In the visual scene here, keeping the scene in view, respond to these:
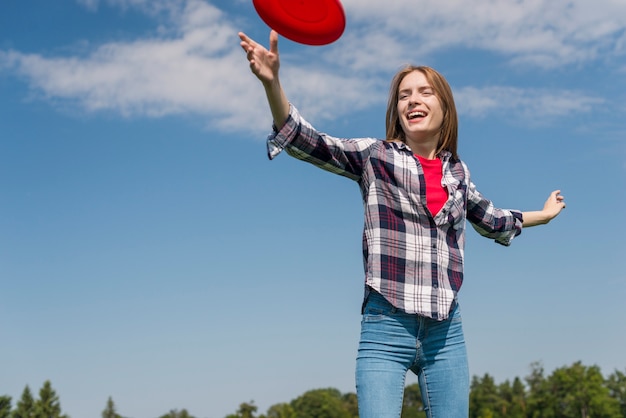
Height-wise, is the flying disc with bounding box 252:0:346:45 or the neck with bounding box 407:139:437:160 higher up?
the flying disc with bounding box 252:0:346:45

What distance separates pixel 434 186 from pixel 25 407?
250 feet

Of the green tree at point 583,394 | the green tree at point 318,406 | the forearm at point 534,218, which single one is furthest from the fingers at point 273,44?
the green tree at point 318,406

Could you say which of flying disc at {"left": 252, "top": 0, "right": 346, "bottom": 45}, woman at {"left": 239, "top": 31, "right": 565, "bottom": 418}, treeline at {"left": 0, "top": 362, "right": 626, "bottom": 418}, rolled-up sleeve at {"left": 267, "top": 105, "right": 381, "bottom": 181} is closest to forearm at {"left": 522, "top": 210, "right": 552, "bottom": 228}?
woman at {"left": 239, "top": 31, "right": 565, "bottom": 418}

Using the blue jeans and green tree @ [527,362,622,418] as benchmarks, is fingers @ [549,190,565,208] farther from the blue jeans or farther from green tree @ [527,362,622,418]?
green tree @ [527,362,622,418]

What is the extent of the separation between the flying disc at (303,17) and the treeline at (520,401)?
221 feet

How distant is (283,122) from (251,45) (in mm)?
461

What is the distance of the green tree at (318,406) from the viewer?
3575 inches

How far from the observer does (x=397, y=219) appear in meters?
4.39

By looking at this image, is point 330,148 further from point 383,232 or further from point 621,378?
point 621,378

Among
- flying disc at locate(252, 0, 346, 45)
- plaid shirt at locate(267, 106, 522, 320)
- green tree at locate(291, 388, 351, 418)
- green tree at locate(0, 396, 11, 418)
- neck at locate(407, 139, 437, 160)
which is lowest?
plaid shirt at locate(267, 106, 522, 320)

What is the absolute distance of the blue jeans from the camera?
163 inches

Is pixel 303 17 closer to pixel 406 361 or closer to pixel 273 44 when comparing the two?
pixel 273 44

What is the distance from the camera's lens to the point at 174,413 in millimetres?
97000

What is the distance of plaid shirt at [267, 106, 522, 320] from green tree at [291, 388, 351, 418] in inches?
3457
